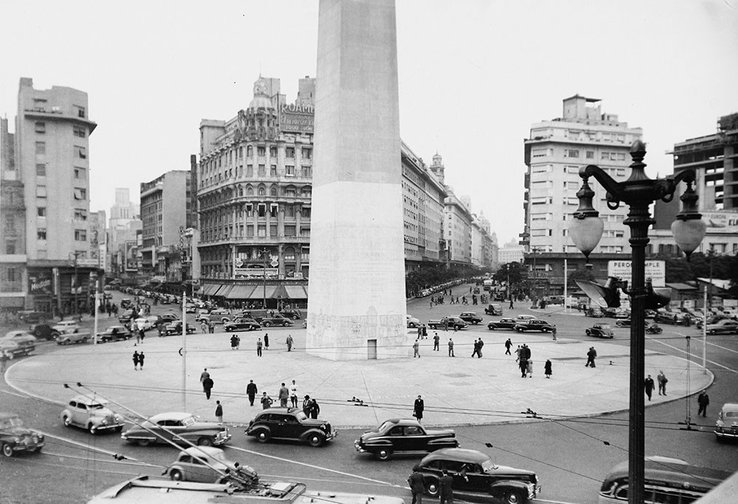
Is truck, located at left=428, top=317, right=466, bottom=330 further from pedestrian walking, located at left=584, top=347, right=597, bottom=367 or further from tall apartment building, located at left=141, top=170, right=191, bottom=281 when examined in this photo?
tall apartment building, located at left=141, top=170, right=191, bottom=281

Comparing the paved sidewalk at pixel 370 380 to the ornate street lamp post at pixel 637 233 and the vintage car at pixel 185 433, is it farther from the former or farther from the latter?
the ornate street lamp post at pixel 637 233

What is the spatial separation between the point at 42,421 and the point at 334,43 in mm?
24721

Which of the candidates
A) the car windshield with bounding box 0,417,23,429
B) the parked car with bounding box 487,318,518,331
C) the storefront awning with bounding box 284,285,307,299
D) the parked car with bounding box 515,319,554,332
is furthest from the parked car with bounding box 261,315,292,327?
the car windshield with bounding box 0,417,23,429

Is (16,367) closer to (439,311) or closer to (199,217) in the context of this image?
(439,311)

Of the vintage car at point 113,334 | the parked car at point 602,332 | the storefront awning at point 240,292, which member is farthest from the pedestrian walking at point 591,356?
the storefront awning at point 240,292

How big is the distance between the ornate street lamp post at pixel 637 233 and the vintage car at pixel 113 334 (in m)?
41.5

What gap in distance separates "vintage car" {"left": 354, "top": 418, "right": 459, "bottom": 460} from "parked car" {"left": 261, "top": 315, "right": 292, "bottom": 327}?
3759cm

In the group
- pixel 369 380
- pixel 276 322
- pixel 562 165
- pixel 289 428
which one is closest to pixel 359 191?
pixel 369 380

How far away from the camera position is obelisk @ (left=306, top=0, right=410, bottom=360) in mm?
32719

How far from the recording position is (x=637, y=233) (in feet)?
19.2

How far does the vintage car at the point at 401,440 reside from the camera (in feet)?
50.6

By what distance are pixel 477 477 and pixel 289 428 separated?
254 inches

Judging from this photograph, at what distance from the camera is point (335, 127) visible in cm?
3291

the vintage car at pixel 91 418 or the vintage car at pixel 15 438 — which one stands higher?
the vintage car at pixel 15 438
